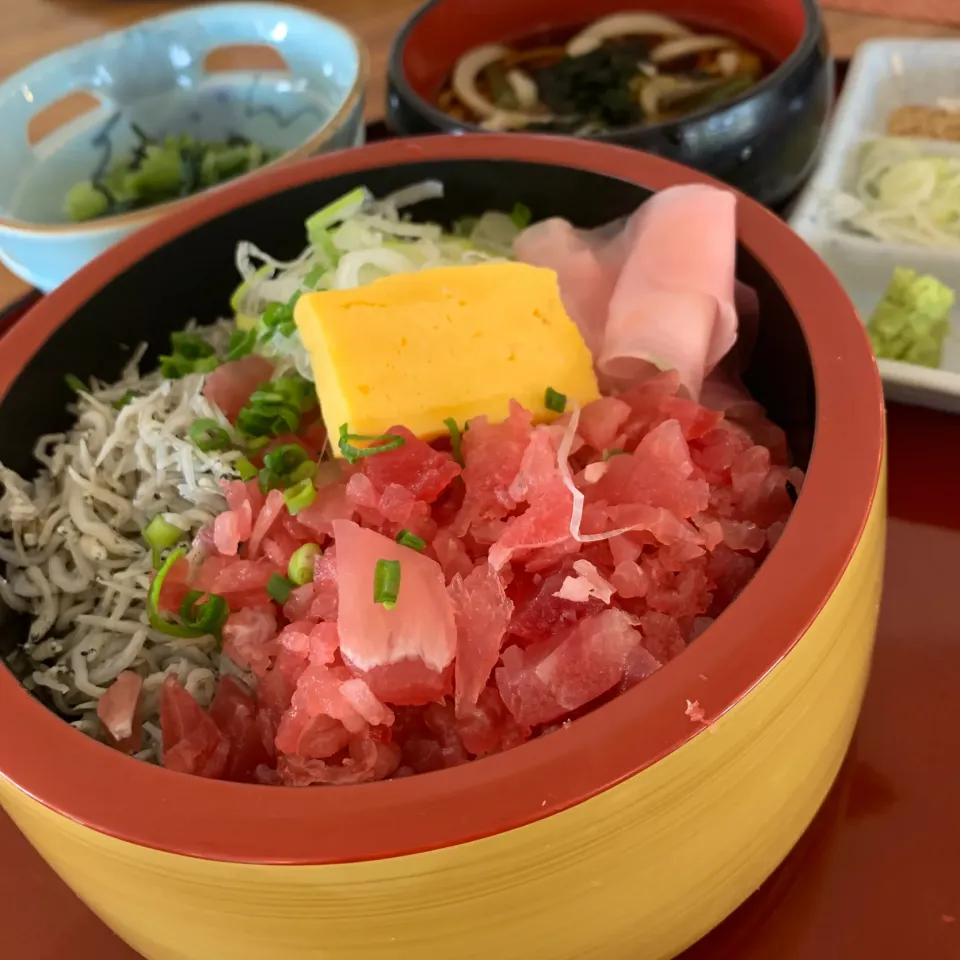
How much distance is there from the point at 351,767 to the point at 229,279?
0.62 m

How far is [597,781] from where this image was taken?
1.81ft

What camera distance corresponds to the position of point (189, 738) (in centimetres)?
72

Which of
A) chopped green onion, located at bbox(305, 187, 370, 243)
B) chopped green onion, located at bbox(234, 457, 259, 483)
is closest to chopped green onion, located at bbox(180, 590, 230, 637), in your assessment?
chopped green onion, located at bbox(234, 457, 259, 483)

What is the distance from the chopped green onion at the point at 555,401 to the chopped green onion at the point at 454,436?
79 millimetres

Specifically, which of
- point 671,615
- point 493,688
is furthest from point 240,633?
point 671,615

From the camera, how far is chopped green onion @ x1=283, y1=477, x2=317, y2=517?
811 millimetres

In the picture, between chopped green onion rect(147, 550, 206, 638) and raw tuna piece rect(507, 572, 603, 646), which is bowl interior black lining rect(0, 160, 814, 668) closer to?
chopped green onion rect(147, 550, 206, 638)

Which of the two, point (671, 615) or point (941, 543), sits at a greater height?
point (671, 615)

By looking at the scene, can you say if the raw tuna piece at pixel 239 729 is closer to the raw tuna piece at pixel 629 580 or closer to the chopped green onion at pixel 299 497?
the chopped green onion at pixel 299 497

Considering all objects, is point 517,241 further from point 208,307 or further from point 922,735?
point 922,735

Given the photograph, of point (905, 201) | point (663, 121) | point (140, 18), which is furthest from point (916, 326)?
point (140, 18)

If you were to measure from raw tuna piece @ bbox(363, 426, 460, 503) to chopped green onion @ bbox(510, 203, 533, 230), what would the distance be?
383 mm

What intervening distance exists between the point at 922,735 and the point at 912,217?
0.77 meters

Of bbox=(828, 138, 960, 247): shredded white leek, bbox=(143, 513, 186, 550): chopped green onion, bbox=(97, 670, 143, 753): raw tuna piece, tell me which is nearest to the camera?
bbox=(97, 670, 143, 753): raw tuna piece
